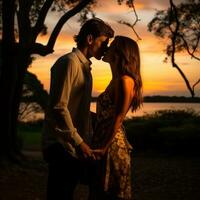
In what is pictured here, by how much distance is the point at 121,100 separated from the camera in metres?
4.11

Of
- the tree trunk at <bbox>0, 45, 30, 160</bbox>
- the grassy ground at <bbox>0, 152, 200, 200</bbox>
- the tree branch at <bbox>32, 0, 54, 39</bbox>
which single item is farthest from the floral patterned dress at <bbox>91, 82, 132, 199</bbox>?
the tree branch at <bbox>32, 0, 54, 39</bbox>

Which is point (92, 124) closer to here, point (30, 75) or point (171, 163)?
point (171, 163)

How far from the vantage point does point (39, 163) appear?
1452cm

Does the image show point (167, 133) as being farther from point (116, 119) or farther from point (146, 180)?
point (116, 119)

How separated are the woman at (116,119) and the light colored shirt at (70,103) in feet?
0.46

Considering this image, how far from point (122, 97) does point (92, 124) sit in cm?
39

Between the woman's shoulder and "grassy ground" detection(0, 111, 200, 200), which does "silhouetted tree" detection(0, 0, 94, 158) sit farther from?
the woman's shoulder

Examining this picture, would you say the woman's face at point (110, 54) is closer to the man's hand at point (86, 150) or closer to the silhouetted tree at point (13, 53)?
the man's hand at point (86, 150)

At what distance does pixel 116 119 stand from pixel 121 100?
141 mm

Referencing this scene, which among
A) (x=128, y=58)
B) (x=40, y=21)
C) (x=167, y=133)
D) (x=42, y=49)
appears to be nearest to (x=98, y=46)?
(x=128, y=58)

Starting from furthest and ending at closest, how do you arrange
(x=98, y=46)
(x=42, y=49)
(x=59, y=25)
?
(x=59, y=25), (x=42, y=49), (x=98, y=46)

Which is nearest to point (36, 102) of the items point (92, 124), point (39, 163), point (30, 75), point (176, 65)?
point (30, 75)

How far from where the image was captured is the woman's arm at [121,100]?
13.5 feet

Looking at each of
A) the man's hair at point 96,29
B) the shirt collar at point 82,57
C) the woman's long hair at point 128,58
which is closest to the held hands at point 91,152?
the woman's long hair at point 128,58
